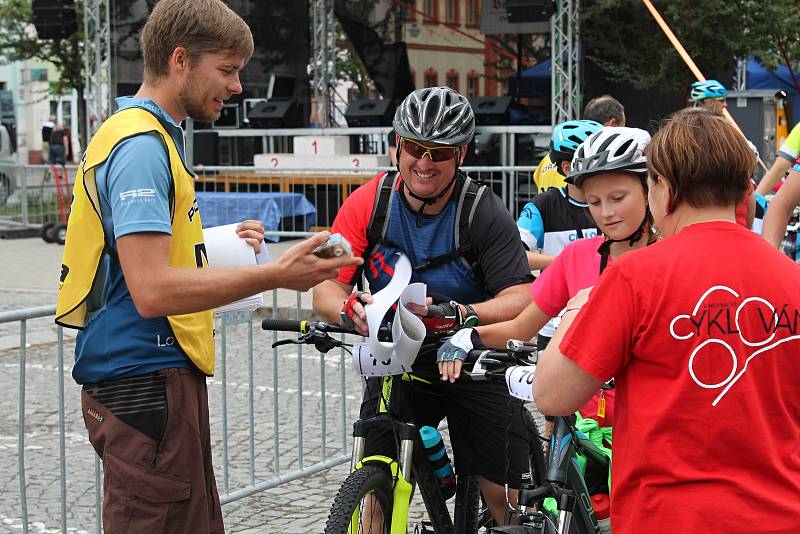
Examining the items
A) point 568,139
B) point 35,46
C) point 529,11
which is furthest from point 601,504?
point 35,46

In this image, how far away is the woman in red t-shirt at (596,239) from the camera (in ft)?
11.7

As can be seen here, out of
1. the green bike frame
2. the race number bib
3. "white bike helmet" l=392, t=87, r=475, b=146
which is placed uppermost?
"white bike helmet" l=392, t=87, r=475, b=146

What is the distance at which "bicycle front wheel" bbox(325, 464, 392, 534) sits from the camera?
10.9 ft

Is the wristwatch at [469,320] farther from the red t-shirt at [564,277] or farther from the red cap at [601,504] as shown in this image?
the red cap at [601,504]

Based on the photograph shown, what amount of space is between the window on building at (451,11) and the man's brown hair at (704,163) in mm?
22986

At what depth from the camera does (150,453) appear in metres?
3.07

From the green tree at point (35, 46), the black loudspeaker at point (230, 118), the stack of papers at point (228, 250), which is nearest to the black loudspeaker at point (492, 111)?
the black loudspeaker at point (230, 118)

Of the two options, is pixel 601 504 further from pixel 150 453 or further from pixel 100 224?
pixel 100 224

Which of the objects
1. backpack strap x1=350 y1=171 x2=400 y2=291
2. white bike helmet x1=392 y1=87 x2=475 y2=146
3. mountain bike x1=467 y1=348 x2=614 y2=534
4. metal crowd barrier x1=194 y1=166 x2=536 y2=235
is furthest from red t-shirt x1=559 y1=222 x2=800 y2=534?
metal crowd barrier x1=194 y1=166 x2=536 y2=235

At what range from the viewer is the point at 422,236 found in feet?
13.3

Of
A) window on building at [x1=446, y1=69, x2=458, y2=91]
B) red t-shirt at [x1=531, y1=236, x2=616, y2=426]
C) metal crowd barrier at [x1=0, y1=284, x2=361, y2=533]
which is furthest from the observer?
window on building at [x1=446, y1=69, x2=458, y2=91]

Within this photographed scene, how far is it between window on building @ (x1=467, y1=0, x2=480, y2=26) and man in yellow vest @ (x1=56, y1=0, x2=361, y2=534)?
21976 mm

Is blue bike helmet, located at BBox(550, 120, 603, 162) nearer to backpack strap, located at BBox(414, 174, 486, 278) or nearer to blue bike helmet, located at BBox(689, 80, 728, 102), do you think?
backpack strap, located at BBox(414, 174, 486, 278)

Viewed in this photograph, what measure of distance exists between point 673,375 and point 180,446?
1.33m
